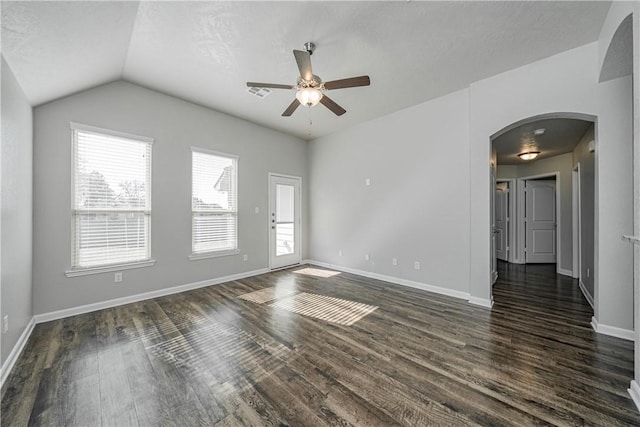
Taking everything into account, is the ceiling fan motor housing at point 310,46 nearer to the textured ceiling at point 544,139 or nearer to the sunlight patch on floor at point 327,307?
the sunlight patch on floor at point 327,307

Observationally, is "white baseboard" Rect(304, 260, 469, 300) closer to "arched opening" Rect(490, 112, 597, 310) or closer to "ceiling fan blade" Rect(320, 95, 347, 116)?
"arched opening" Rect(490, 112, 597, 310)

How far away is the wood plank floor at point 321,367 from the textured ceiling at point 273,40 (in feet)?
8.35

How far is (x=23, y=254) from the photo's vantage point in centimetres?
239

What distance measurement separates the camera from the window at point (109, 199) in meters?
3.03

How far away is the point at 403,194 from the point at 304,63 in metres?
2.77

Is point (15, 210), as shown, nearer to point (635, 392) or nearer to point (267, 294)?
point (267, 294)

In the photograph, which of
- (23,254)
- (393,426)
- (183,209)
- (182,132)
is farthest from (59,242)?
(393,426)

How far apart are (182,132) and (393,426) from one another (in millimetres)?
4461

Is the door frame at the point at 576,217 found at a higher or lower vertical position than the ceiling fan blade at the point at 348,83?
lower

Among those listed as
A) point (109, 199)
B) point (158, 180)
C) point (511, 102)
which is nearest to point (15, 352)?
point (109, 199)

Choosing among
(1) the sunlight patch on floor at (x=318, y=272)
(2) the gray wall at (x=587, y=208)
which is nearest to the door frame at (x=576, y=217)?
(2) the gray wall at (x=587, y=208)

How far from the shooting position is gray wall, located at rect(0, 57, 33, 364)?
1.92 meters

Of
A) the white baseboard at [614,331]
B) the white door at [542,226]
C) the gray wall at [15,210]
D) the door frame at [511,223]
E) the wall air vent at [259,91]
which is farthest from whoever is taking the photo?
the door frame at [511,223]

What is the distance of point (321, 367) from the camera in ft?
6.43
